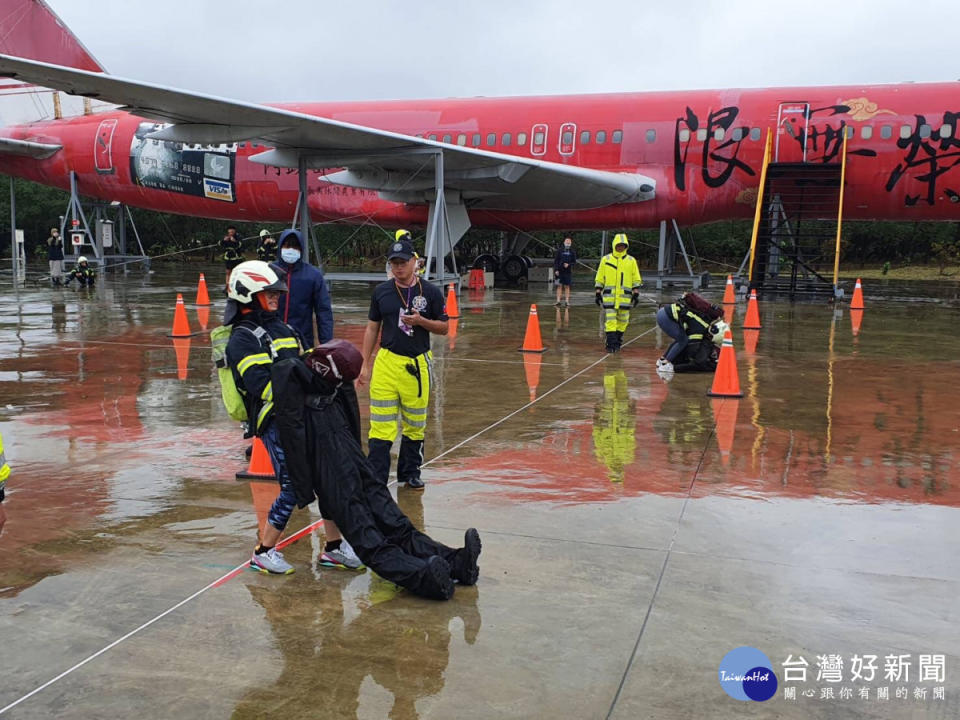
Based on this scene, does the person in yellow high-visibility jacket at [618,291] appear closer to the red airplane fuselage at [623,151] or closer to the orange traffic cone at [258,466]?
the orange traffic cone at [258,466]

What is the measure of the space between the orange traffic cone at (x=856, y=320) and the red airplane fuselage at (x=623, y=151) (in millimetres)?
3648

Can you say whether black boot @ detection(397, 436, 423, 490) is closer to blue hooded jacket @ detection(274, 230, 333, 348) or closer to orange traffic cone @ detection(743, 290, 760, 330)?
blue hooded jacket @ detection(274, 230, 333, 348)

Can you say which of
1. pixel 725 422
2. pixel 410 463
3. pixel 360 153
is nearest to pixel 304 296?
pixel 410 463

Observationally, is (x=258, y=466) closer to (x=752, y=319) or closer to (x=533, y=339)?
(x=533, y=339)

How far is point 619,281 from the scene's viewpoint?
12.4 metres

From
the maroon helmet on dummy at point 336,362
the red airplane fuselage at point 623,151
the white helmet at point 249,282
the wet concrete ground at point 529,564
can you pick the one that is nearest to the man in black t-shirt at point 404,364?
the wet concrete ground at point 529,564

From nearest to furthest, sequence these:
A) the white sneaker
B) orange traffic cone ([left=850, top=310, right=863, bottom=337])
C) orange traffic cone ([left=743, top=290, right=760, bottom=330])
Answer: the white sneaker, orange traffic cone ([left=743, top=290, right=760, bottom=330]), orange traffic cone ([left=850, top=310, right=863, bottom=337])

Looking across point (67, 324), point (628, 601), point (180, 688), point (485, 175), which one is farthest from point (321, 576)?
point (485, 175)

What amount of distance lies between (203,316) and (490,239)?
21470 millimetres

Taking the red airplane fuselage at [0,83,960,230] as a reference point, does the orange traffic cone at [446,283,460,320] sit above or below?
below

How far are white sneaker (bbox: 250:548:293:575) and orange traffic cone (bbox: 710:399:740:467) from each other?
11.5ft

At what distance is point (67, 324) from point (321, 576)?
1267cm

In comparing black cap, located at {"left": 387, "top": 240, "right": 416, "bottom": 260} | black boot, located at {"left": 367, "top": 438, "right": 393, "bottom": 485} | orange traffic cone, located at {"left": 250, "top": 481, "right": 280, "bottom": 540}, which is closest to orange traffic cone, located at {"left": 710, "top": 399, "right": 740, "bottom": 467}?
black boot, located at {"left": 367, "top": 438, "right": 393, "bottom": 485}

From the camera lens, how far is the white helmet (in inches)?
183
